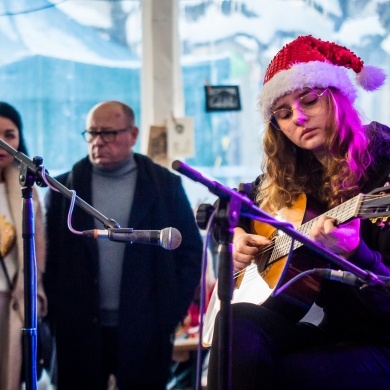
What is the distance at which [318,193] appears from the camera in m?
2.17

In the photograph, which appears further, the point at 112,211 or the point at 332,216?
the point at 112,211

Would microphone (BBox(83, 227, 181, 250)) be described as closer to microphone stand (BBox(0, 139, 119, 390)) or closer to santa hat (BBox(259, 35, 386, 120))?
microphone stand (BBox(0, 139, 119, 390))

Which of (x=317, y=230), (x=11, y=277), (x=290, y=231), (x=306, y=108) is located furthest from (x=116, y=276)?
(x=290, y=231)

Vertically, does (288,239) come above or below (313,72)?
below

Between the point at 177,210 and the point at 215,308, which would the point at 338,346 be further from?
the point at 177,210

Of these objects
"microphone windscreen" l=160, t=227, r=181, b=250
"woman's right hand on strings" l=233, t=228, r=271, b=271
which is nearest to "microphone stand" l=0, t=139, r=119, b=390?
"microphone windscreen" l=160, t=227, r=181, b=250

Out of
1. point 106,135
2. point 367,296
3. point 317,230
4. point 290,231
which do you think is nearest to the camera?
point 290,231

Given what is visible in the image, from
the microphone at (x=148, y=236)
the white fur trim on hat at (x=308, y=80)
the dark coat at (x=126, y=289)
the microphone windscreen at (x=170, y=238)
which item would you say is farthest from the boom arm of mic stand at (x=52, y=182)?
the dark coat at (x=126, y=289)

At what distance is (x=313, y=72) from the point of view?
212 cm

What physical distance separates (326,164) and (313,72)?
0.27m

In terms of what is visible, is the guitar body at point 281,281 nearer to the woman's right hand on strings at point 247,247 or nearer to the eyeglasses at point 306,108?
the woman's right hand on strings at point 247,247

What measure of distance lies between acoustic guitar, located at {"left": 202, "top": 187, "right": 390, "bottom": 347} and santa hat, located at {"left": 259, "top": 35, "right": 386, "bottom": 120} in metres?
0.33

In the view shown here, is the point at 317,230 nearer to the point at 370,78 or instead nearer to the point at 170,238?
the point at 170,238

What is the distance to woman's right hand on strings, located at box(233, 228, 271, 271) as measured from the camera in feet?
6.89
